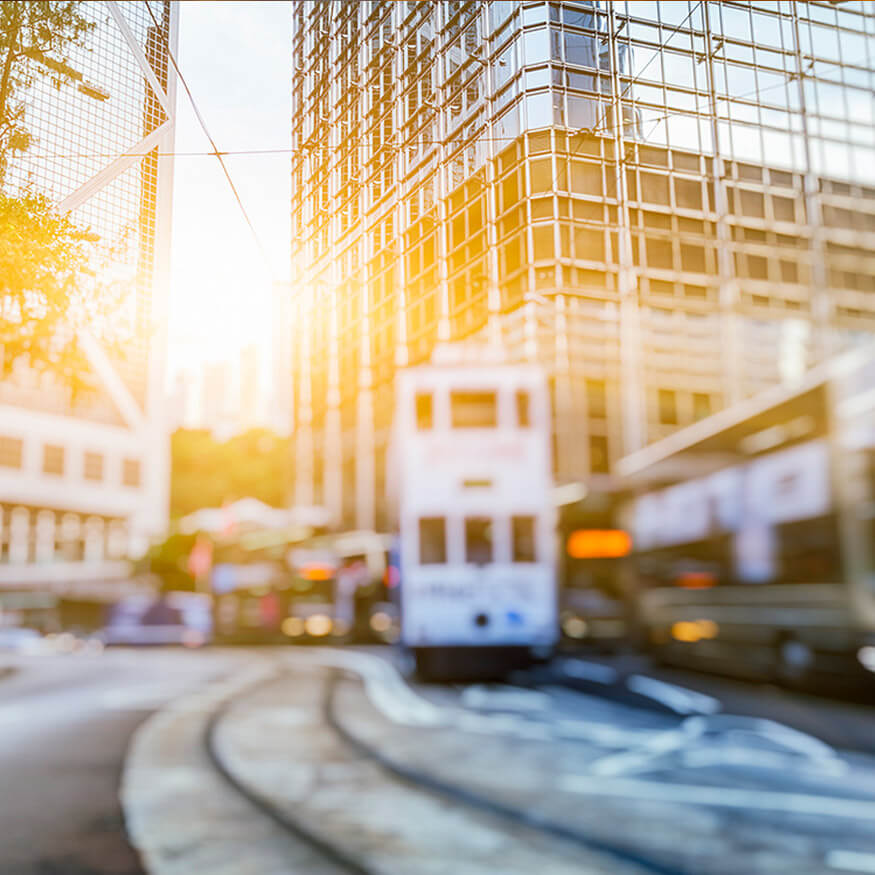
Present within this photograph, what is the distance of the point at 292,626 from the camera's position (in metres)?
16.3

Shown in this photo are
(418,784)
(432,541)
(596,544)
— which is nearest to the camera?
(432,541)

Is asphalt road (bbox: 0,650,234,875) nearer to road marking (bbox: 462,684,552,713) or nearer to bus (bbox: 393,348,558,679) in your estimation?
bus (bbox: 393,348,558,679)

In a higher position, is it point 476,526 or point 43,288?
point 43,288

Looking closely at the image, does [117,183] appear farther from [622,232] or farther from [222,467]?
[222,467]

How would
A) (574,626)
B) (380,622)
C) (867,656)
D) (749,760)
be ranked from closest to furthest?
1. (867,656)
2. (749,760)
3. (574,626)
4. (380,622)

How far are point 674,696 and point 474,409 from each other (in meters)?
9.93

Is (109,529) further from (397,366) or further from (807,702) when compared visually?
(807,702)

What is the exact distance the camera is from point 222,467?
633 centimetres

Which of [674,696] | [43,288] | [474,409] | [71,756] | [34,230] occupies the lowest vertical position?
[71,756]

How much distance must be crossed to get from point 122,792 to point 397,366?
8.64 metres

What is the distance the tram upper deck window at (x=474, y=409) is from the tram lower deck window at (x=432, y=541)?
100 cm

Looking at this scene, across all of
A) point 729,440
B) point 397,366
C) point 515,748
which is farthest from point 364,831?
point 397,366

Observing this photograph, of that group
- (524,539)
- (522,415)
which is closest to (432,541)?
(524,539)

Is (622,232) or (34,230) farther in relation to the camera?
(622,232)
